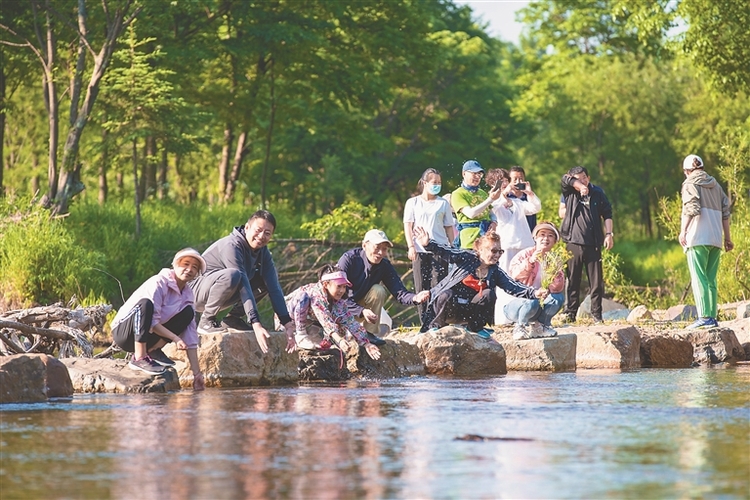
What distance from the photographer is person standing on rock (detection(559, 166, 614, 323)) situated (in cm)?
1644

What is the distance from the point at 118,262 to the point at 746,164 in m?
11.2

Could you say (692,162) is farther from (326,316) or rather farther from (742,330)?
(326,316)

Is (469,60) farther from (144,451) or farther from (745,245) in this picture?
(144,451)

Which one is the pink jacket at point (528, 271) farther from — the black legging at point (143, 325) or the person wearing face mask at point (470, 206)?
the black legging at point (143, 325)

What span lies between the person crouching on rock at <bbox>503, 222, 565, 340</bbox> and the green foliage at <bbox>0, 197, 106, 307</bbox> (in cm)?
855

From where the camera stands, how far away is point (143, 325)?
11.0m

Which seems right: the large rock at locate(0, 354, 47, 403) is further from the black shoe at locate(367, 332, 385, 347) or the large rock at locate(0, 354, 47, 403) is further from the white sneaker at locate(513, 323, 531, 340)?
the white sneaker at locate(513, 323, 531, 340)

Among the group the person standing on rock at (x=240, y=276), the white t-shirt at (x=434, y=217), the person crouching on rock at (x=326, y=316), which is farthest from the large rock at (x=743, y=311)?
the person standing on rock at (x=240, y=276)

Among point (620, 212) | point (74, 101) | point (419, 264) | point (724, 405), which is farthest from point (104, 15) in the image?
point (620, 212)

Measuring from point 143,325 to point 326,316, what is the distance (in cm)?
210

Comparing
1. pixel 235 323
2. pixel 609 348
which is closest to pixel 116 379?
pixel 235 323

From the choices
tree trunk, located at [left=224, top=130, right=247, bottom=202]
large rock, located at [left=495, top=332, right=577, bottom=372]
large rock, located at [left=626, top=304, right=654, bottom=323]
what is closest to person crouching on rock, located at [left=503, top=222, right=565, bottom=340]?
large rock, located at [left=495, top=332, right=577, bottom=372]

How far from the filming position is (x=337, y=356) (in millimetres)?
12852

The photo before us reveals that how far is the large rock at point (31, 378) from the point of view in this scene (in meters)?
10.0
